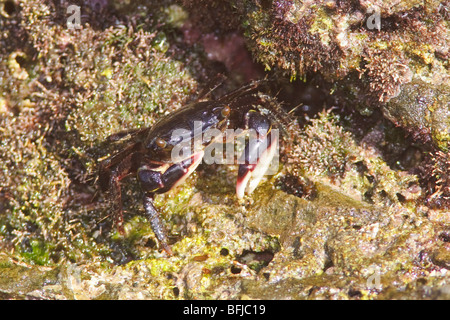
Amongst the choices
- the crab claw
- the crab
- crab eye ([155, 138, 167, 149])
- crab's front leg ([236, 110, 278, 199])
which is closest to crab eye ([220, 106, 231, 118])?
the crab

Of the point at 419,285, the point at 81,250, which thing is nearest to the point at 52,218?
the point at 81,250

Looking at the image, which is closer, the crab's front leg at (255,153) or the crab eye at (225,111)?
the crab's front leg at (255,153)

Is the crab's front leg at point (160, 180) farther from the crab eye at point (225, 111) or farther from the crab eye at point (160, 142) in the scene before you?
the crab eye at point (225, 111)

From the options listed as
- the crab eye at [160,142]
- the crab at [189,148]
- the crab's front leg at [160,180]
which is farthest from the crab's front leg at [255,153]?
the crab eye at [160,142]

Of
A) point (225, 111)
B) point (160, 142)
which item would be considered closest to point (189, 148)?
point (160, 142)

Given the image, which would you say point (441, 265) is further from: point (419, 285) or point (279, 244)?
point (279, 244)
